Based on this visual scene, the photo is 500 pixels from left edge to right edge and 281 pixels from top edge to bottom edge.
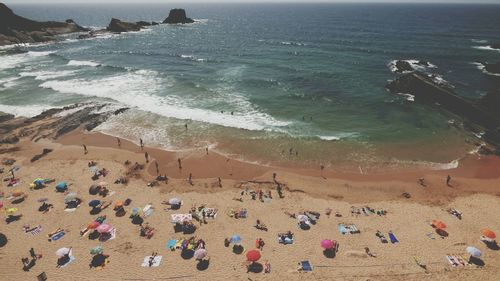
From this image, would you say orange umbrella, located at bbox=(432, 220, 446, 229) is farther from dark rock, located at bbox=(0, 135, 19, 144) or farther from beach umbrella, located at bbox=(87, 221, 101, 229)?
dark rock, located at bbox=(0, 135, 19, 144)

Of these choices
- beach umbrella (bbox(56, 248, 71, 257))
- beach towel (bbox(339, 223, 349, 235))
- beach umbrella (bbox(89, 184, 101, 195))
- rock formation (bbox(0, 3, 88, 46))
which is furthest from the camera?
rock formation (bbox(0, 3, 88, 46))

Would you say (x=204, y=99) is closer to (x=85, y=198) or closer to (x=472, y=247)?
(x=85, y=198)

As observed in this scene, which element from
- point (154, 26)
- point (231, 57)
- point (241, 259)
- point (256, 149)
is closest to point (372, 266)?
point (241, 259)

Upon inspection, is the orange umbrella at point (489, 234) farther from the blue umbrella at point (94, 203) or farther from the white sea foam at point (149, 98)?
the blue umbrella at point (94, 203)

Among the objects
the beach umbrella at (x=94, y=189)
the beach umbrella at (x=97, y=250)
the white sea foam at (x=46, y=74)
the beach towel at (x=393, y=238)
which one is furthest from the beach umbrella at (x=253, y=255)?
the white sea foam at (x=46, y=74)

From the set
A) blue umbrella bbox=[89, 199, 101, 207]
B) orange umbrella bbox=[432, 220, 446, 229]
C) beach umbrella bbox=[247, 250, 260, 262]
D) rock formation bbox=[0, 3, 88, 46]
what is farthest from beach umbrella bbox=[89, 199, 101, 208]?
rock formation bbox=[0, 3, 88, 46]

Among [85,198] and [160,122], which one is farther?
[160,122]

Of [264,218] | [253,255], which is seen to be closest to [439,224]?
[264,218]
